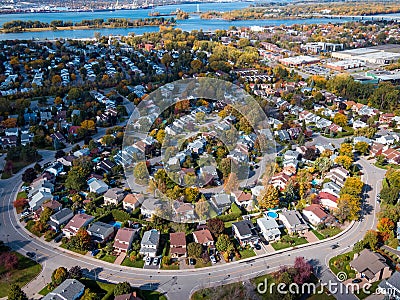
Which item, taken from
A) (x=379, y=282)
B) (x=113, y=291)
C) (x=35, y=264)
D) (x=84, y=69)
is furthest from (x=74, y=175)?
(x=84, y=69)

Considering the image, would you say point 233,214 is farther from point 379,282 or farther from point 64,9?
point 64,9

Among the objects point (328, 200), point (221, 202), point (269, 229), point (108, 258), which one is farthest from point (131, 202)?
point (328, 200)

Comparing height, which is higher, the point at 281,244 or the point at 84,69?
→ the point at 84,69

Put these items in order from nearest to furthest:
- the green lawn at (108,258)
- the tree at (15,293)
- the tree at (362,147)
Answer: the tree at (15,293) → the green lawn at (108,258) → the tree at (362,147)

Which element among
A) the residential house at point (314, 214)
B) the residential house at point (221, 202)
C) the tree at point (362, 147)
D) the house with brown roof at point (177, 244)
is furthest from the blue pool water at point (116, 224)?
the tree at point (362, 147)

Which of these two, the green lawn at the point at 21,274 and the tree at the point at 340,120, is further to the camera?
the tree at the point at 340,120

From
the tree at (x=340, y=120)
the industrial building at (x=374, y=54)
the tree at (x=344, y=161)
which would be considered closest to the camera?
the tree at (x=344, y=161)

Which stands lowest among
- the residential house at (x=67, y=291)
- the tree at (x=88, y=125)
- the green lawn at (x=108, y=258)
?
the green lawn at (x=108, y=258)

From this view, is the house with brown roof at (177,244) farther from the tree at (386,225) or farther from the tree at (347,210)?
the tree at (386,225)
